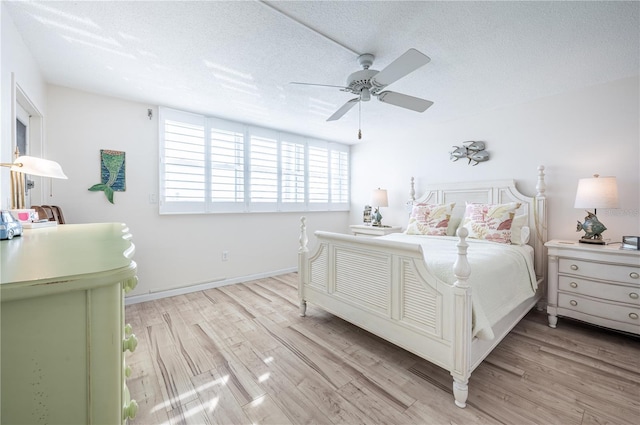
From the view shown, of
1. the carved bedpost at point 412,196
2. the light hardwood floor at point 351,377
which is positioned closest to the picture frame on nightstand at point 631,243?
the light hardwood floor at point 351,377

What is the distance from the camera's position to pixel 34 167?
1.39m

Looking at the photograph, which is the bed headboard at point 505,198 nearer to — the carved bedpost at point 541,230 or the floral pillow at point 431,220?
Result: the carved bedpost at point 541,230

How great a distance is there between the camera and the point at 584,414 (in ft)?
4.83

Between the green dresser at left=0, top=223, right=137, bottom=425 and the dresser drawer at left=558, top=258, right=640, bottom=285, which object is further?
the dresser drawer at left=558, top=258, right=640, bottom=285

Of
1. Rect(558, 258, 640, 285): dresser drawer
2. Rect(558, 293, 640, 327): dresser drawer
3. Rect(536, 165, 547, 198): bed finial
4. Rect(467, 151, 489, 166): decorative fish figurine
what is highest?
Rect(467, 151, 489, 166): decorative fish figurine

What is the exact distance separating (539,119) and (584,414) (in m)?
2.83

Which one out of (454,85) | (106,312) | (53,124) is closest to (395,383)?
(106,312)

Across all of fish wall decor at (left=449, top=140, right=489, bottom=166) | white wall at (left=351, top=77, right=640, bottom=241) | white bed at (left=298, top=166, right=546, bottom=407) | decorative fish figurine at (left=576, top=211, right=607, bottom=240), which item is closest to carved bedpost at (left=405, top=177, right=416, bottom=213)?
white wall at (left=351, top=77, right=640, bottom=241)

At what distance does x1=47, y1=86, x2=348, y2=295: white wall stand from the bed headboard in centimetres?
264

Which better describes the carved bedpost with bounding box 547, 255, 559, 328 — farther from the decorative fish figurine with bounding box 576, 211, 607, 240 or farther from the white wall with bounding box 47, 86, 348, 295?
the white wall with bounding box 47, 86, 348, 295

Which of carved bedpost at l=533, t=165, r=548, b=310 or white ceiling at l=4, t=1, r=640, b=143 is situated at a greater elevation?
white ceiling at l=4, t=1, r=640, b=143

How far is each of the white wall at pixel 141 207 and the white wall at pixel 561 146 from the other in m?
2.93

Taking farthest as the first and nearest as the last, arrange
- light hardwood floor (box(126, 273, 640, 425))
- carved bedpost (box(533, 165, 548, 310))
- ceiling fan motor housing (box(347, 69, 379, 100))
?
carved bedpost (box(533, 165, 548, 310)) → ceiling fan motor housing (box(347, 69, 379, 100)) → light hardwood floor (box(126, 273, 640, 425))

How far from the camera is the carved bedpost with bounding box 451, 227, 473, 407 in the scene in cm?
153
